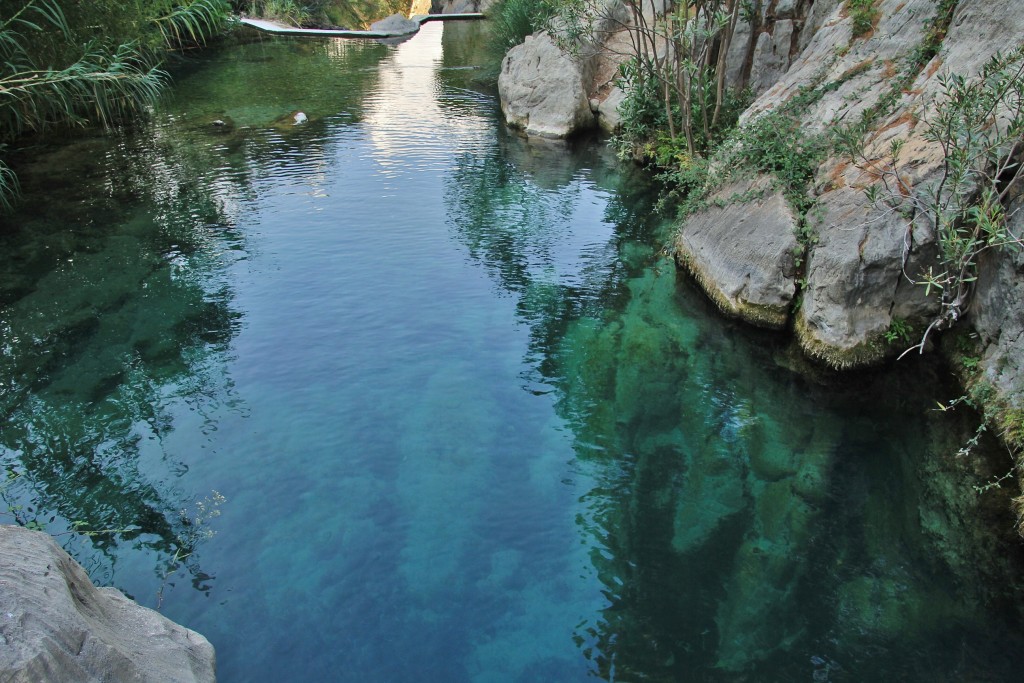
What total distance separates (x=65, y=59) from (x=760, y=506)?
600 inches

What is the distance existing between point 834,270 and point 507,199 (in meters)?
7.88

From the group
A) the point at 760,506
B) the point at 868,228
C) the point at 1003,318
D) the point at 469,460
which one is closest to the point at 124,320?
the point at 469,460

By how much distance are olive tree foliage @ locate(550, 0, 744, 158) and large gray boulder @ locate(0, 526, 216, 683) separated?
11.7 m

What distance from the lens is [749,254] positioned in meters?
10.2

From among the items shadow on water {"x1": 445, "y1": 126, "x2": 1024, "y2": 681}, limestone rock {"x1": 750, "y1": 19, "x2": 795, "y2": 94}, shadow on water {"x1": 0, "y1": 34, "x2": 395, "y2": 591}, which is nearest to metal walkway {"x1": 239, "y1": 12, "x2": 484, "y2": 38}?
shadow on water {"x1": 0, "y1": 34, "x2": 395, "y2": 591}

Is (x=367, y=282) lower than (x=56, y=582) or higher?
lower

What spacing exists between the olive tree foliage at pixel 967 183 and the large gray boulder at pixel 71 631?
7105 mm

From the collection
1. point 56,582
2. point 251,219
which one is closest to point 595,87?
point 251,219

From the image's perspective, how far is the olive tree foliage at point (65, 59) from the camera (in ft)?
43.1

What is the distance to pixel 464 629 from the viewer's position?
589cm

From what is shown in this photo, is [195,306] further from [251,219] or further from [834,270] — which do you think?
[834,270]

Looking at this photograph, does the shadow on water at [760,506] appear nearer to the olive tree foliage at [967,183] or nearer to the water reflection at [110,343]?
the olive tree foliage at [967,183]

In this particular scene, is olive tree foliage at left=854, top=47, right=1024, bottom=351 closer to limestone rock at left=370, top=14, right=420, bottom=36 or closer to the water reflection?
the water reflection

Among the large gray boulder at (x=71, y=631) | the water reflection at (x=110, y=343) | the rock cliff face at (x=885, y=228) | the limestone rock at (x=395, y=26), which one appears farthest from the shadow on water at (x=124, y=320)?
the limestone rock at (x=395, y=26)
